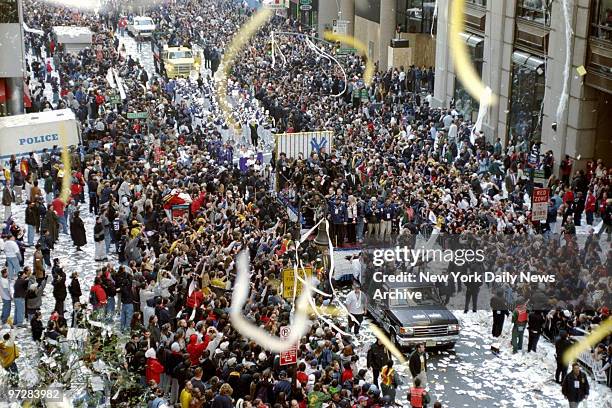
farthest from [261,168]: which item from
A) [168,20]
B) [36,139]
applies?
[168,20]

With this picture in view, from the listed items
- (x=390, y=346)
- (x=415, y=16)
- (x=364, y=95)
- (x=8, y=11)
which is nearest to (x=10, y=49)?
(x=8, y=11)

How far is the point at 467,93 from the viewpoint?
38.3 meters

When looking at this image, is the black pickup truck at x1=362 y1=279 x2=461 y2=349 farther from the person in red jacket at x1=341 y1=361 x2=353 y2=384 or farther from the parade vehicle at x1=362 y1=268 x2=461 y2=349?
the person in red jacket at x1=341 y1=361 x2=353 y2=384

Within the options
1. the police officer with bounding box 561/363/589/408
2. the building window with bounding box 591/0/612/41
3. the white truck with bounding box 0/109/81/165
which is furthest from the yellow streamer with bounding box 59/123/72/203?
the building window with bounding box 591/0/612/41

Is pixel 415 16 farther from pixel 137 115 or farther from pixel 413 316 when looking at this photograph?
pixel 413 316

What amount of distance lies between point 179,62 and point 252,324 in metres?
31.9

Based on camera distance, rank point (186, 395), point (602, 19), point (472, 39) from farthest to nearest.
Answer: point (472, 39) → point (602, 19) → point (186, 395)

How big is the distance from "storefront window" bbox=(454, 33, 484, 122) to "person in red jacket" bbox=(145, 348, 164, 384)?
23005 millimetres

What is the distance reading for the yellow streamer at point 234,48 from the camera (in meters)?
39.1

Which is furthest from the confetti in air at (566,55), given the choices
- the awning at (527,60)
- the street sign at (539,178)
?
the street sign at (539,178)

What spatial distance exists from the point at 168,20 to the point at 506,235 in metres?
43.0

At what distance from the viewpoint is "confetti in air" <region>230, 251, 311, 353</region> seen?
16.9 m

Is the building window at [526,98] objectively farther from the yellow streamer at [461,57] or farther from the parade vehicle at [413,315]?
the parade vehicle at [413,315]

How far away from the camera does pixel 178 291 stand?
19.5 metres
